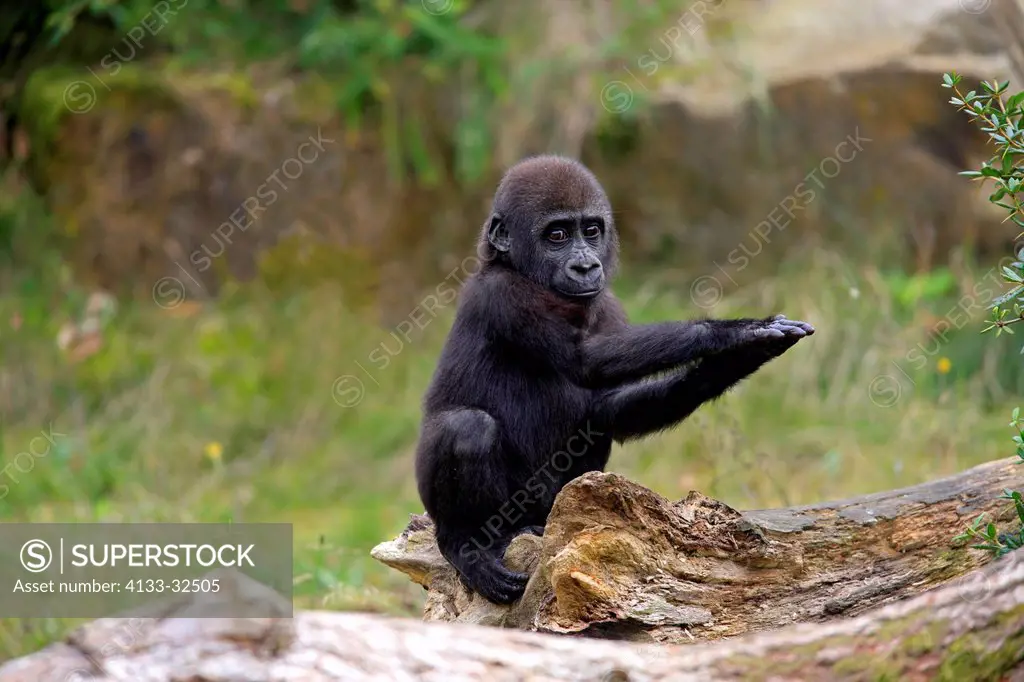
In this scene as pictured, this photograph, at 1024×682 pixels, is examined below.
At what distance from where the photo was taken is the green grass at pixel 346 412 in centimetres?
881

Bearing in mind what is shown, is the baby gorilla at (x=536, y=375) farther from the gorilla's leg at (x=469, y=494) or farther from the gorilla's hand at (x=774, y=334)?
the gorilla's hand at (x=774, y=334)

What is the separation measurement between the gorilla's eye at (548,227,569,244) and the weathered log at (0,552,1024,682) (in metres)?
2.71

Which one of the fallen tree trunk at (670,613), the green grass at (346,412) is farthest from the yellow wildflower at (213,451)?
the fallen tree trunk at (670,613)

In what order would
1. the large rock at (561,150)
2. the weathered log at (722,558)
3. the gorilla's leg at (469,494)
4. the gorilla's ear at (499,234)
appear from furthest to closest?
the large rock at (561,150), the gorilla's ear at (499,234), the gorilla's leg at (469,494), the weathered log at (722,558)

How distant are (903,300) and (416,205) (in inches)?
195

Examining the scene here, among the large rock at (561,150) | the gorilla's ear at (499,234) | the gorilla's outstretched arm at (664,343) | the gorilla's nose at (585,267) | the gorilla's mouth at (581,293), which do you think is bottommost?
the gorilla's outstretched arm at (664,343)

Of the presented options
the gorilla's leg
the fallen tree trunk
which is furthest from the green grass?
the fallen tree trunk

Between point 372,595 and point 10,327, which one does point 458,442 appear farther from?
point 10,327

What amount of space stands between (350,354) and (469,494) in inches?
225

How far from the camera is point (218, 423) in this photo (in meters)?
10.2

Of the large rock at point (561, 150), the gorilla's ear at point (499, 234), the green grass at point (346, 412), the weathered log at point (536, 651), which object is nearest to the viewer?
the weathered log at point (536, 651)

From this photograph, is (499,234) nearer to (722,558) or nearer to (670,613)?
(722,558)

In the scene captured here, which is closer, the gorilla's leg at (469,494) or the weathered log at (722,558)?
the weathered log at (722,558)

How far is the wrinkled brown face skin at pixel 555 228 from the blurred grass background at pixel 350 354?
9.38 ft
